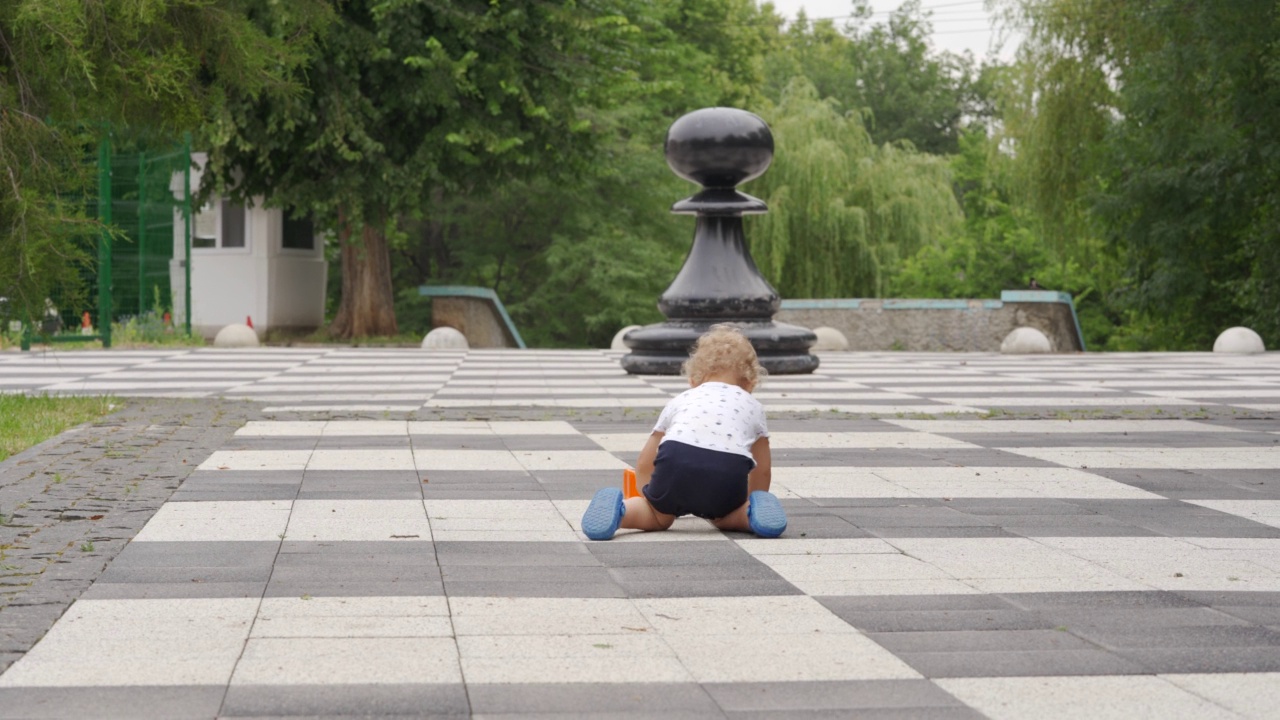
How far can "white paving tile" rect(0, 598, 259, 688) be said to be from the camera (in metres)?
3.39

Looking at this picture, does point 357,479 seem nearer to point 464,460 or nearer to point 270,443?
point 464,460

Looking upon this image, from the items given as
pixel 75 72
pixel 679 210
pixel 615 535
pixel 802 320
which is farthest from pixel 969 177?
pixel 615 535

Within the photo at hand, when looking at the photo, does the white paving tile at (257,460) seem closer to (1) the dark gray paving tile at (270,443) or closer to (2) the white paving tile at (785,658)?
(1) the dark gray paving tile at (270,443)

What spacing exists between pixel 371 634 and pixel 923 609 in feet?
4.95

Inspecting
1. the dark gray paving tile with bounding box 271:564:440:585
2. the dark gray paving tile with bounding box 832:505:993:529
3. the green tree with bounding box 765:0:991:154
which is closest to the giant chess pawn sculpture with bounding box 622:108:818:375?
the dark gray paving tile with bounding box 832:505:993:529

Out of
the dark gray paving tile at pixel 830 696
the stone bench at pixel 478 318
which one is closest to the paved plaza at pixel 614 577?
the dark gray paving tile at pixel 830 696

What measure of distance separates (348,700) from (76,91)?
718 cm

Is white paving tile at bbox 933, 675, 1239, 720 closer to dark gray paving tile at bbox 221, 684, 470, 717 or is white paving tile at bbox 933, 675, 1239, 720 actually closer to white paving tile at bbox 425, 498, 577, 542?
dark gray paving tile at bbox 221, 684, 470, 717

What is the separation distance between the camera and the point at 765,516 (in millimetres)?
5414

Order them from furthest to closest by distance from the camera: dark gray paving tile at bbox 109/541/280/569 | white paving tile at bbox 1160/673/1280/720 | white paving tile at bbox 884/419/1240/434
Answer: white paving tile at bbox 884/419/1240/434
dark gray paving tile at bbox 109/541/280/569
white paving tile at bbox 1160/673/1280/720

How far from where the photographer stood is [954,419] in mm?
10352

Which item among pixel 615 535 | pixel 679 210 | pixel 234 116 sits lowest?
pixel 615 535

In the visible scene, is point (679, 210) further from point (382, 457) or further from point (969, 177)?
point (969, 177)

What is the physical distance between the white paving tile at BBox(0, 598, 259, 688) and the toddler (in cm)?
165
